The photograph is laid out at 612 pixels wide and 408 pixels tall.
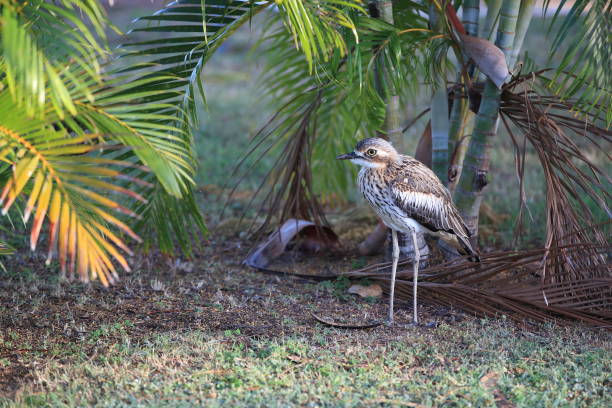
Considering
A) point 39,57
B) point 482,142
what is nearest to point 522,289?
point 482,142

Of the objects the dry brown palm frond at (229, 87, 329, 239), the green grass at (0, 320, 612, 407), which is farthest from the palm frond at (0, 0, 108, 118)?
the dry brown palm frond at (229, 87, 329, 239)

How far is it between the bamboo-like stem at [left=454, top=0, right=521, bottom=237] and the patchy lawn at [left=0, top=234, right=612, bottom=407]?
867mm

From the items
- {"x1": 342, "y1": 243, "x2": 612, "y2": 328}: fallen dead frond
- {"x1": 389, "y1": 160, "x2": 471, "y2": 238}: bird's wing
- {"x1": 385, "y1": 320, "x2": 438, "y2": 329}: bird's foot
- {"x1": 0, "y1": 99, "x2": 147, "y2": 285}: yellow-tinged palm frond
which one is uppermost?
{"x1": 0, "y1": 99, "x2": 147, "y2": 285}: yellow-tinged palm frond

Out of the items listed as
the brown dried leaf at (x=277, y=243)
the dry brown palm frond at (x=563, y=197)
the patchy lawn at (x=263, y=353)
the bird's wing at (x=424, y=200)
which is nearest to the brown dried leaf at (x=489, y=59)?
the dry brown palm frond at (x=563, y=197)

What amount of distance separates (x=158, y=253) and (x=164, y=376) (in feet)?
8.20

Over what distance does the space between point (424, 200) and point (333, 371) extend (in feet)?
4.64

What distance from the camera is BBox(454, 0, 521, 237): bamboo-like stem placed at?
174 inches

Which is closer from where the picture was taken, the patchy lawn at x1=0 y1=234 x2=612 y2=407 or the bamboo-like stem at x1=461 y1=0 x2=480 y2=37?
the patchy lawn at x1=0 y1=234 x2=612 y2=407

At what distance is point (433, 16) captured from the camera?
4754 millimetres

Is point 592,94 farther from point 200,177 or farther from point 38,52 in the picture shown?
point 200,177

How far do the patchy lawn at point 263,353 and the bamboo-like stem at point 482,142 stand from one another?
2.85 ft

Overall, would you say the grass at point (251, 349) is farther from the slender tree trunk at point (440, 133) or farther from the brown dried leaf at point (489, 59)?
the brown dried leaf at point (489, 59)

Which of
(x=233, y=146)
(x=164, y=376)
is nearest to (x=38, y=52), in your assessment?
(x=164, y=376)

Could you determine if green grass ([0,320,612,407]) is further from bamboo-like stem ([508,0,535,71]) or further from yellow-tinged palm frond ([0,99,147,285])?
bamboo-like stem ([508,0,535,71])
